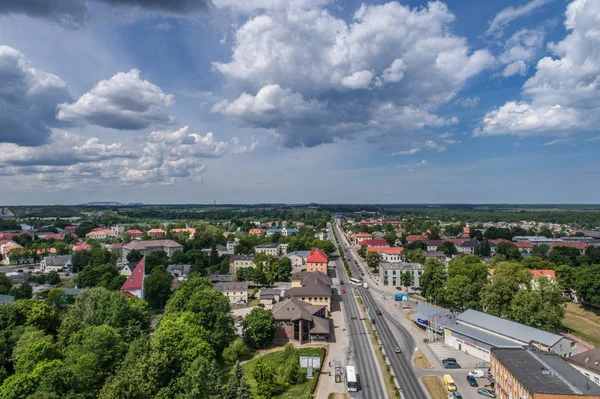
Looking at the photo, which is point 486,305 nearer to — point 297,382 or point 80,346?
point 297,382

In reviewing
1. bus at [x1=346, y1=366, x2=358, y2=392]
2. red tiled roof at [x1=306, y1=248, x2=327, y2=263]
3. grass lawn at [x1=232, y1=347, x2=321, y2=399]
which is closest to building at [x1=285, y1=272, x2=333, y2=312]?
grass lawn at [x1=232, y1=347, x2=321, y2=399]

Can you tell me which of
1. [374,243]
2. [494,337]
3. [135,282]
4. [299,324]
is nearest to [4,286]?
[135,282]

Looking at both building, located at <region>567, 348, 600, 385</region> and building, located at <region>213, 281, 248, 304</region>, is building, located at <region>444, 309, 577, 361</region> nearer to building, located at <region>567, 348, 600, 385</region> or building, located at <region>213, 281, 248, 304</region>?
building, located at <region>567, 348, 600, 385</region>

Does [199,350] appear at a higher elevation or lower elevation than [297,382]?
higher

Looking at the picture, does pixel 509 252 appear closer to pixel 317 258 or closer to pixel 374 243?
pixel 374 243

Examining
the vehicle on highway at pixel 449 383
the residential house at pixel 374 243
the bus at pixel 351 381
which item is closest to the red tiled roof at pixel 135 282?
the bus at pixel 351 381

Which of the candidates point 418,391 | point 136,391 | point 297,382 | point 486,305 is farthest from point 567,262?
point 136,391

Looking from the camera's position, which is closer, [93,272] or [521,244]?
[93,272]

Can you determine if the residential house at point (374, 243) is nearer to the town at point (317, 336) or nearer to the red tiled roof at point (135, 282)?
the town at point (317, 336)
